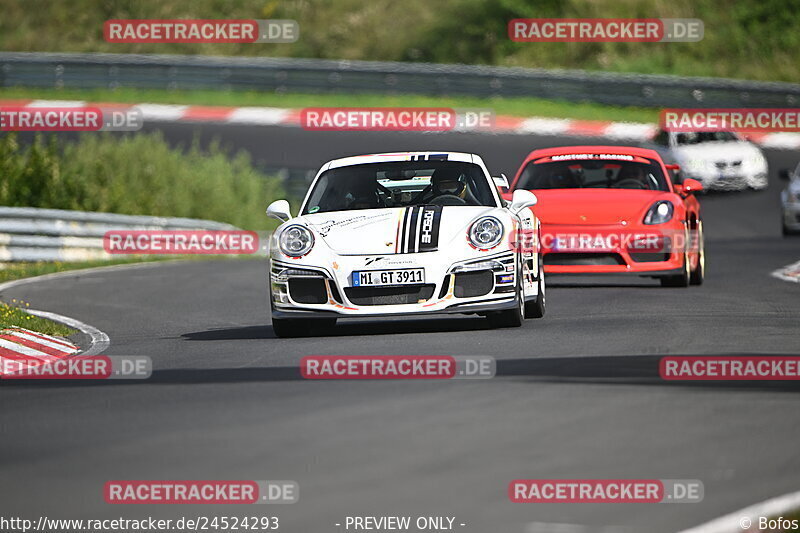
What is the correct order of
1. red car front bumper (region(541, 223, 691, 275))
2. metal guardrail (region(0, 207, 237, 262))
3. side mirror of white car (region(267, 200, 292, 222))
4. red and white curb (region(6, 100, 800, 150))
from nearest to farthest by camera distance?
side mirror of white car (region(267, 200, 292, 222)) < red car front bumper (region(541, 223, 691, 275)) < metal guardrail (region(0, 207, 237, 262)) < red and white curb (region(6, 100, 800, 150))

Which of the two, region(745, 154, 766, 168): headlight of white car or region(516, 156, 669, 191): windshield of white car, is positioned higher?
region(745, 154, 766, 168): headlight of white car

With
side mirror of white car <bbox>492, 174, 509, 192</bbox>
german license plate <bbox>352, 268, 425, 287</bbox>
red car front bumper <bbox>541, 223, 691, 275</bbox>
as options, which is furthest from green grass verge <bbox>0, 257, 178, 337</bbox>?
red car front bumper <bbox>541, 223, 691, 275</bbox>

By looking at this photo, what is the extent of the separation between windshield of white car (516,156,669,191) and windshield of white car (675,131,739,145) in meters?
9.71

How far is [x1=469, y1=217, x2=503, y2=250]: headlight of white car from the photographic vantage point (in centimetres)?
1118

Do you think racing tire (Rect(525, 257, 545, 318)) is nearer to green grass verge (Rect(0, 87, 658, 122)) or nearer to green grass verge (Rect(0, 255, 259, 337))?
green grass verge (Rect(0, 255, 259, 337))

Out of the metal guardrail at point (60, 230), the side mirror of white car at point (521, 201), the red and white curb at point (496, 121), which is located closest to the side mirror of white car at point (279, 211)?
the side mirror of white car at point (521, 201)

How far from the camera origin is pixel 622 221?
15188 millimetres

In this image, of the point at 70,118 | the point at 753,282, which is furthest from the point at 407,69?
the point at 753,282

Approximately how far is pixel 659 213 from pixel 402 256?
4941 millimetres

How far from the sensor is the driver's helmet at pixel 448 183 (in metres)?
12.0

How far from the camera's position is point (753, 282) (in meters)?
16.0

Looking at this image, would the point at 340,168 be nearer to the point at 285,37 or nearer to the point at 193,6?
the point at 285,37

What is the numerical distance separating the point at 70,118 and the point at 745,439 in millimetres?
24177

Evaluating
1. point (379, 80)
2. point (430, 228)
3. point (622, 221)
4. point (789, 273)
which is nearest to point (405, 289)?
point (430, 228)
